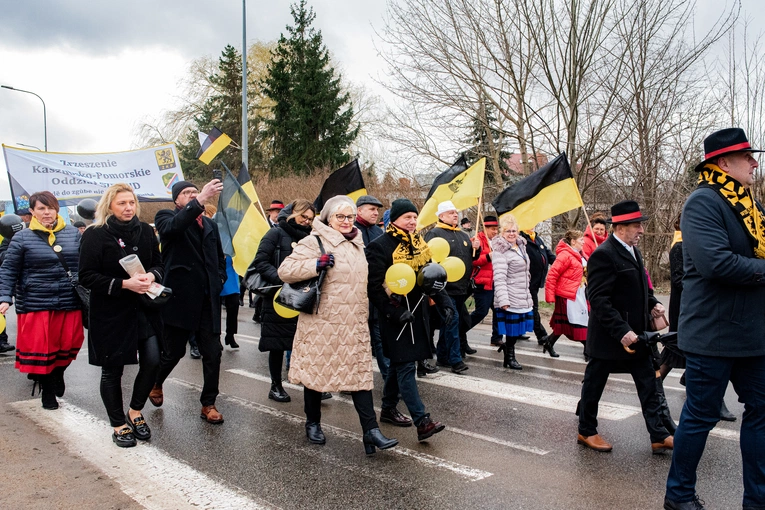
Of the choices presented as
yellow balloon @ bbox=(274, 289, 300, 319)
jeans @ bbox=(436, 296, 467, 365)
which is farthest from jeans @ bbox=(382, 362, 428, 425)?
jeans @ bbox=(436, 296, 467, 365)

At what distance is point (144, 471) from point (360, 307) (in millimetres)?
1884

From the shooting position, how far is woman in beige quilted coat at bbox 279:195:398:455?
189 inches

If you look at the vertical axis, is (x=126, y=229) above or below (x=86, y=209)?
below

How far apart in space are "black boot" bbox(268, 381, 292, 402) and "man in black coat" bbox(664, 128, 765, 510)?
3789 millimetres

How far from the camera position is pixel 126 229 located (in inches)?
202

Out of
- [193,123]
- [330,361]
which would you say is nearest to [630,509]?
[330,361]

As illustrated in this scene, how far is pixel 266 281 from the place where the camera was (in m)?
5.89

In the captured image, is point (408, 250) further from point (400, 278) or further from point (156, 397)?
point (156, 397)

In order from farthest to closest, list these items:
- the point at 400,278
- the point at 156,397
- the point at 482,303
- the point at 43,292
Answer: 1. the point at 482,303
2. the point at 43,292
3. the point at 156,397
4. the point at 400,278

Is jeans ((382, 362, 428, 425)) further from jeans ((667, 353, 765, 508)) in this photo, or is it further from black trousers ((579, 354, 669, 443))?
jeans ((667, 353, 765, 508))

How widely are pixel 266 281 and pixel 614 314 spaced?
2.96 meters

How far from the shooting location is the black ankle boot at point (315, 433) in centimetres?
512

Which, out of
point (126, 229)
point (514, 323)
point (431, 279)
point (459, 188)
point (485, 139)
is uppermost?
point (485, 139)

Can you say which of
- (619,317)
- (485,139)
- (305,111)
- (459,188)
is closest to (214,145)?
(459,188)
